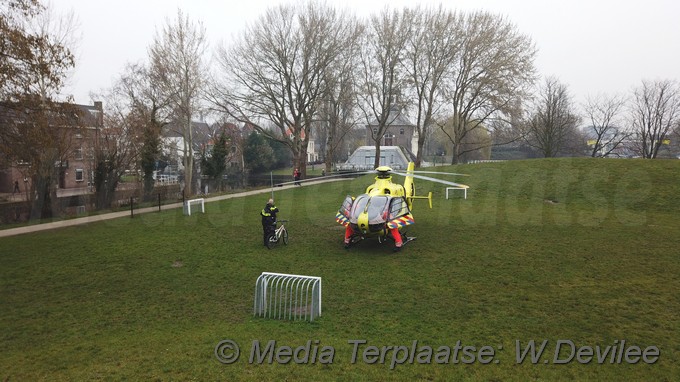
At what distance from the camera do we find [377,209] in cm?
1416

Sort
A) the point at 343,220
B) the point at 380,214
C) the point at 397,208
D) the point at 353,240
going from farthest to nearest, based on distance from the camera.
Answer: the point at 353,240 < the point at 343,220 < the point at 397,208 < the point at 380,214

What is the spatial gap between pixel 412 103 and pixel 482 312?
34542mm

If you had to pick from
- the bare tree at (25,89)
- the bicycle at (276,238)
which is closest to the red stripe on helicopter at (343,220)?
the bicycle at (276,238)

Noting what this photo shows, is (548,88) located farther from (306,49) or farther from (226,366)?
(226,366)

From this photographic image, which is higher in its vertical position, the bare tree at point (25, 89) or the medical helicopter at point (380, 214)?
the bare tree at point (25, 89)

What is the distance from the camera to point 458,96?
41.7 metres

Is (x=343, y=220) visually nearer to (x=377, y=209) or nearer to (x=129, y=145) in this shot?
(x=377, y=209)

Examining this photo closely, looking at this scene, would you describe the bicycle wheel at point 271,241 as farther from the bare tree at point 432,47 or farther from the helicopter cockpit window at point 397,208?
the bare tree at point 432,47

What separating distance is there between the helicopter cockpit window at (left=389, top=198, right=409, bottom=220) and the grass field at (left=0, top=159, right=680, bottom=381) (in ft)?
4.63

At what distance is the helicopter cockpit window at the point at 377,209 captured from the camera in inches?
544

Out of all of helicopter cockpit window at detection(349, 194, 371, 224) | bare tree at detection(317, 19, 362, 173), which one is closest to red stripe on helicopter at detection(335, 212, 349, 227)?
helicopter cockpit window at detection(349, 194, 371, 224)

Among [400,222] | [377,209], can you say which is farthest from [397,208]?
[377,209]

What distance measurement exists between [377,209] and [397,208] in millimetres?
1022

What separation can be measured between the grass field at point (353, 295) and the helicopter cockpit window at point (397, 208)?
4.63ft
